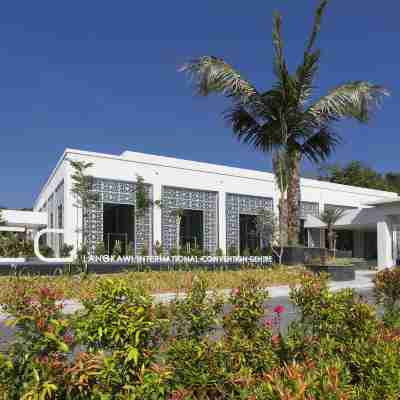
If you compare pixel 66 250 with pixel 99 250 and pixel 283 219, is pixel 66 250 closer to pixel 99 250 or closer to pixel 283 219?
pixel 99 250

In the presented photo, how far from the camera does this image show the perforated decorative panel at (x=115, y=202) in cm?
2225

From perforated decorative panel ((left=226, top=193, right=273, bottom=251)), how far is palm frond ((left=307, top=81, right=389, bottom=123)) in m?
10.4

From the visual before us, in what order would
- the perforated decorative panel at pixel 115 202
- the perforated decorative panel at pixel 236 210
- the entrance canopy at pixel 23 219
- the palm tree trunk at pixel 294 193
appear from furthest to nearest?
the entrance canopy at pixel 23 219 → the perforated decorative panel at pixel 236 210 → the perforated decorative panel at pixel 115 202 → the palm tree trunk at pixel 294 193

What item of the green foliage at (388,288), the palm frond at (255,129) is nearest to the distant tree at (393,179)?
the palm frond at (255,129)

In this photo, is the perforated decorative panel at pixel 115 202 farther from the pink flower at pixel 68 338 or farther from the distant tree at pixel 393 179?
the distant tree at pixel 393 179

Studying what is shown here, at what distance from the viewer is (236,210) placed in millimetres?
28172

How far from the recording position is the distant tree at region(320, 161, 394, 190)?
53.2m

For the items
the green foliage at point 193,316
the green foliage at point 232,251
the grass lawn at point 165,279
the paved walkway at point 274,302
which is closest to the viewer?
the green foliage at point 193,316

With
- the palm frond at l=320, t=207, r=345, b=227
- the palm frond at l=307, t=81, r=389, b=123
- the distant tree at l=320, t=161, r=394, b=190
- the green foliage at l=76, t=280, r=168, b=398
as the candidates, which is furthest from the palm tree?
the distant tree at l=320, t=161, r=394, b=190

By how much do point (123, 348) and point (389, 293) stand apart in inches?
209

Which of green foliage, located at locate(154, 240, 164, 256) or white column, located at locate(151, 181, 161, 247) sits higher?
white column, located at locate(151, 181, 161, 247)

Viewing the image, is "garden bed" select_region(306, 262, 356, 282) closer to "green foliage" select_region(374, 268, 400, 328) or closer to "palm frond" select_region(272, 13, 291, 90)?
"palm frond" select_region(272, 13, 291, 90)

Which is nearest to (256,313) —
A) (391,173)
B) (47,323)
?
(47,323)

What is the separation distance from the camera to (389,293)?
22.7 feet
